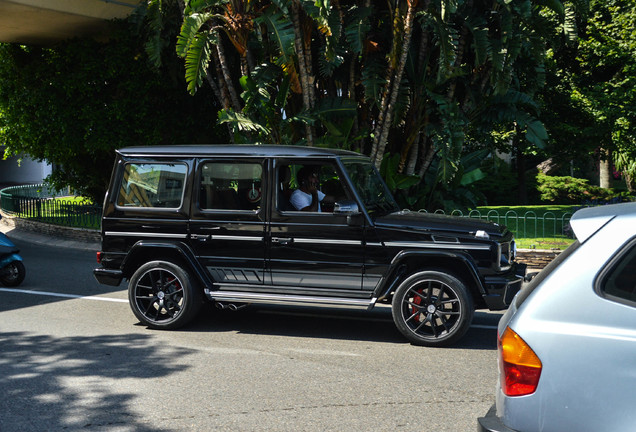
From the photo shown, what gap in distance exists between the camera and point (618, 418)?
9.13 ft

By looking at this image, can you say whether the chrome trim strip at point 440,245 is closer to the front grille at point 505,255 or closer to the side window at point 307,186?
the front grille at point 505,255

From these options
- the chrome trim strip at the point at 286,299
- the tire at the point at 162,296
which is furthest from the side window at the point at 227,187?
the chrome trim strip at the point at 286,299

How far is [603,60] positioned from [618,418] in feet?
66.9

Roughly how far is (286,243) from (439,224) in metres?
1.61

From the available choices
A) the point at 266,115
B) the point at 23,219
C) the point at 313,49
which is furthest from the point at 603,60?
the point at 23,219

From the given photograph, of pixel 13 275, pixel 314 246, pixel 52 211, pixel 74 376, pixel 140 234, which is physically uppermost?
pixel 52 211

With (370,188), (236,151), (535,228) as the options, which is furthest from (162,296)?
(535,228)

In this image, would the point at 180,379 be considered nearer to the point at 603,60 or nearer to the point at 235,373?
the point at 235,373

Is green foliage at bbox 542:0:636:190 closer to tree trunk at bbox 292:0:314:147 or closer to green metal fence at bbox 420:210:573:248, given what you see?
green metal fence at bbox 420:210:573:248

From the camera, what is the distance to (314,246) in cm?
730

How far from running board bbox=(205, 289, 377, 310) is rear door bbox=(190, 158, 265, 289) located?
12cm

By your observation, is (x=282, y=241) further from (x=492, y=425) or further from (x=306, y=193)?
(x=492, y=425)

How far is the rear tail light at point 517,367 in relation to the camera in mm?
3021

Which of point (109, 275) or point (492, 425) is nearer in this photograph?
point (492, 425)
